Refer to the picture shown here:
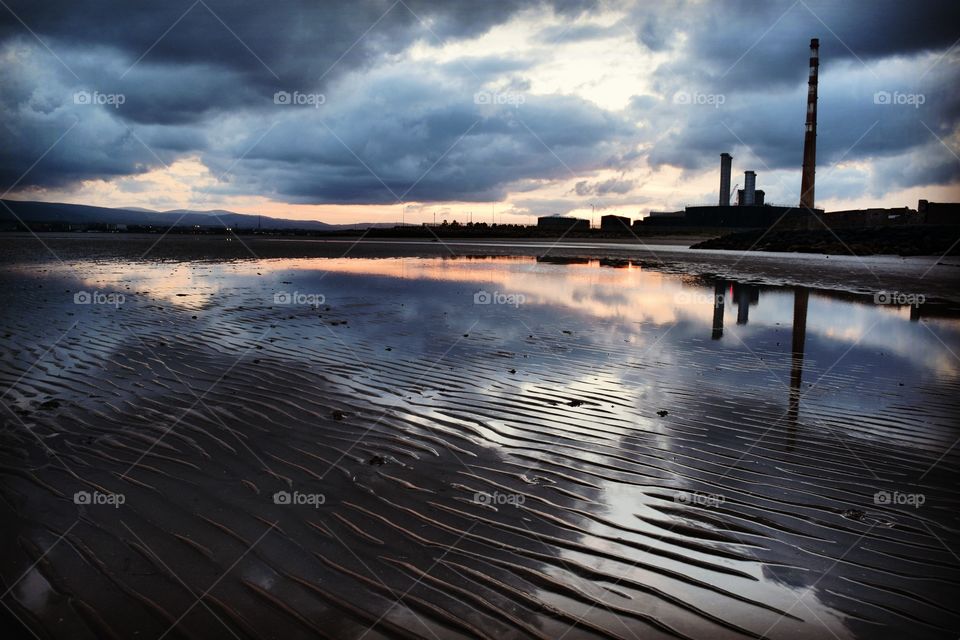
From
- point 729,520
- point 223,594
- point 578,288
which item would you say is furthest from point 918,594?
point 578,288

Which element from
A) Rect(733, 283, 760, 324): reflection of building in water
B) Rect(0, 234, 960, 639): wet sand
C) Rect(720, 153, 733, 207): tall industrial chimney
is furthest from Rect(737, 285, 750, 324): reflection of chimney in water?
Rect(720, 153, 733, 207): tall industrial chimney

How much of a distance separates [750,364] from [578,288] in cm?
1291

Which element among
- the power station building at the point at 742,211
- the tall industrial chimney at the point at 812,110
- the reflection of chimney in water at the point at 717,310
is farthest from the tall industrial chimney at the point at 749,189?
the reflection of chimney in water at the point at 717,310

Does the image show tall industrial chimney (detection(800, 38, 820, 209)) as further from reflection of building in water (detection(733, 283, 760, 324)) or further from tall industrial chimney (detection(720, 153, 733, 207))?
reflection of building in water (detection(733, 283, 760, 324))

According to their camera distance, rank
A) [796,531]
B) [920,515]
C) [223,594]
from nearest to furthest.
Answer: [223,594], [796,531], [920,515]

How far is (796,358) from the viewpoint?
11.0 metres

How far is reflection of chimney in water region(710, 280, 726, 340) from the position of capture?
524 inches

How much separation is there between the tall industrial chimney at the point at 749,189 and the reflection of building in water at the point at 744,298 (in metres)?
97.5

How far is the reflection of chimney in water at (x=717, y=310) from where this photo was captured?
43.6ft

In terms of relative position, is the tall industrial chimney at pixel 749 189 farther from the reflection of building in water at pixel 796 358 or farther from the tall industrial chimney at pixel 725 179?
the reflection of building in water at pixel 796 358

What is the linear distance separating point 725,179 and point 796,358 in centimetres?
11193

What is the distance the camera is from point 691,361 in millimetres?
10438

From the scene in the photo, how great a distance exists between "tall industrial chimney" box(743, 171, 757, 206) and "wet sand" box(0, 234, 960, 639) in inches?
4353

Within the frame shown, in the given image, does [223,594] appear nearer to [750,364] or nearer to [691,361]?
[691,361]
